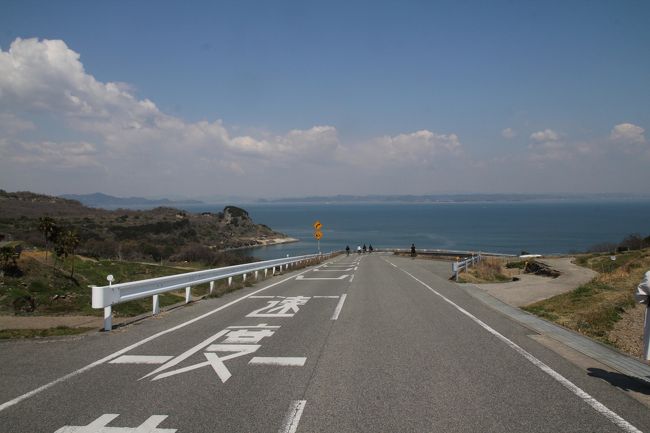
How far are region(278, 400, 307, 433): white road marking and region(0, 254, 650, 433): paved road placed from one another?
0.4 inches

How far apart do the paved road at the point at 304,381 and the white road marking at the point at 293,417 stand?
0.01 metres

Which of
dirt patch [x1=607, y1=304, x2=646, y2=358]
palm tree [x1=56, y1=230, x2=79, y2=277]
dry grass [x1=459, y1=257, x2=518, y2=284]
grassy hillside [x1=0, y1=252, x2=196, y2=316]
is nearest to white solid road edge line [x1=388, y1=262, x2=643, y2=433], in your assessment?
dirt patch [x1=607, y1=304, x2=646, y2=358]

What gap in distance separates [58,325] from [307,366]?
6675mm

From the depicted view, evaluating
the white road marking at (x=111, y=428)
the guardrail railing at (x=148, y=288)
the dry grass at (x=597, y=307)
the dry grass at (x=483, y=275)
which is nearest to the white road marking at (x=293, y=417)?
the white road marking at (x=111, y=428)

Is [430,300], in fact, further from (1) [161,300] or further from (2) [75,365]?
(2) [75,365]

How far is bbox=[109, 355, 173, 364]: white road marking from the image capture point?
24.9 ft

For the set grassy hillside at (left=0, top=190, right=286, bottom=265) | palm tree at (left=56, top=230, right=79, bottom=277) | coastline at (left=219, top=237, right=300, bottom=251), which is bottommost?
coastline at (left=219, top=237, right=300, bottom=251)

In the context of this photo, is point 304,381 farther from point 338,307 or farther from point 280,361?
point 338,307

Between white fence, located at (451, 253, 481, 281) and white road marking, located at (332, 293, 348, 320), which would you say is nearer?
white road marking, located at (332, 293, 348, 320)

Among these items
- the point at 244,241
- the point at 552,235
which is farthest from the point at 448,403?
the point at 552,235

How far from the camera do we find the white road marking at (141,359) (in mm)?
7602

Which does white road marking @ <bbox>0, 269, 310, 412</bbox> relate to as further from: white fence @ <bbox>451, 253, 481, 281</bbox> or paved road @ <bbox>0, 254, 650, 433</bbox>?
white fence @ <bbox>451, 253, 481, 281</bbox>

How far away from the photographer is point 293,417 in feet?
17.2

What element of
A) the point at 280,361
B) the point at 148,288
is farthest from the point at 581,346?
the point at 148,288
